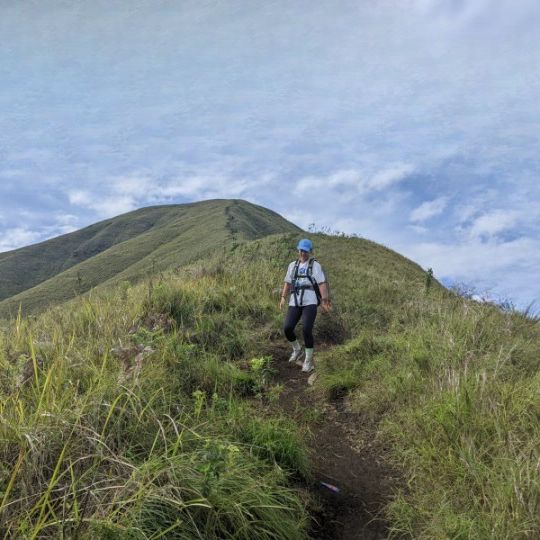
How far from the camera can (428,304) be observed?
11.0 meters

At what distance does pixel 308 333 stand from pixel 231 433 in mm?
4048

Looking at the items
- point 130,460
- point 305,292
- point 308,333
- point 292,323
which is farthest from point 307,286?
point 130,460

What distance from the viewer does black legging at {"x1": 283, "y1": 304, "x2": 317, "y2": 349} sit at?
7977 mm

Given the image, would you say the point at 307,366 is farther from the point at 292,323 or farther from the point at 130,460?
the point at 130,460

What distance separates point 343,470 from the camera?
4527 mm

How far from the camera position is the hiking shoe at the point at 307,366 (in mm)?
7801

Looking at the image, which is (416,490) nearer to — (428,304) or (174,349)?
(174,349)

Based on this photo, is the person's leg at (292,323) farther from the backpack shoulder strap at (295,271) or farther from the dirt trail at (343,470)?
the dirt trail at (343,470)

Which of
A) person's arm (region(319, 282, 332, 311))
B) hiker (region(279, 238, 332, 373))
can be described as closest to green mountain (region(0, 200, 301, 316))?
hiker (region(279, 238, 332, 373))

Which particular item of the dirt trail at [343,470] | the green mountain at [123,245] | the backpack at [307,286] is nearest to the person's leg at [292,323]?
the backpack at [307,286]

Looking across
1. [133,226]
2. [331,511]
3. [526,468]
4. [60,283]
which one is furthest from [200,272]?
[133,226]

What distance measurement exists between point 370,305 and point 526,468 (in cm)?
878

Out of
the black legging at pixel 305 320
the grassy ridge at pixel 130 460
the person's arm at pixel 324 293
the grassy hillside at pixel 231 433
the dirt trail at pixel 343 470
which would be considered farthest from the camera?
the person's arm at pixel 324 293

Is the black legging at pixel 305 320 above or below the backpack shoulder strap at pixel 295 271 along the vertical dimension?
below
